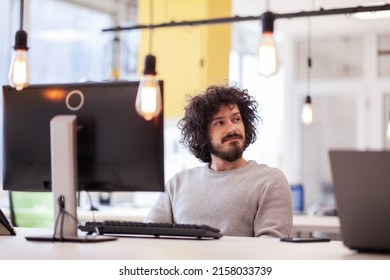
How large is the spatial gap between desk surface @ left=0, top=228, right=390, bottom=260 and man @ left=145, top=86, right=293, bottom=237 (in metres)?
0.49

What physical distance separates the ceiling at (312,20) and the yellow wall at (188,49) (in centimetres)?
103

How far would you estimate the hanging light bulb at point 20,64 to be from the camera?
10.5 feet

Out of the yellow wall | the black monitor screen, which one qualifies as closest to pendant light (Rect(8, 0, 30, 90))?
the black monitor screen

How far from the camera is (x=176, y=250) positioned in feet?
7.98

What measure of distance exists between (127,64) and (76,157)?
6541 millimetres

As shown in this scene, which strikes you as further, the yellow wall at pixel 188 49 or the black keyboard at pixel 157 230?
the yellow wall at pixel 188 49

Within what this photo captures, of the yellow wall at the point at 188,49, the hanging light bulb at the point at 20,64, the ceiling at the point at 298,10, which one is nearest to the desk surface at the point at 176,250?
the hanging light bulb at the point at 20,64

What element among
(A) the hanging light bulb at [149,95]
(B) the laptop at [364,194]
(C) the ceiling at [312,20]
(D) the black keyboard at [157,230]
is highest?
(C) the ceiling at [312,20]

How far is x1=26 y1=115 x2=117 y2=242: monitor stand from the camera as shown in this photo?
269 cm

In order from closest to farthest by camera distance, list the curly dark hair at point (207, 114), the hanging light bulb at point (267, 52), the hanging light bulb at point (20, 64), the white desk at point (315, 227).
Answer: the hanging light bulb at point (20, 64) < the hanging light bulb at point (267, 52) < the curly dark hair at point (207, 114) < the white desk at point (315, 227)

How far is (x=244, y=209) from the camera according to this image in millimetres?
3348

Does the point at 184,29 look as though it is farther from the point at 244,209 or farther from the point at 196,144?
the point at 244,209

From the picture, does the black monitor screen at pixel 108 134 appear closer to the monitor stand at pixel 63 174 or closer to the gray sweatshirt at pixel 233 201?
the monitor stand at pixel 63 174

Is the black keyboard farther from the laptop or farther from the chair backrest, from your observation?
the chair backrest
